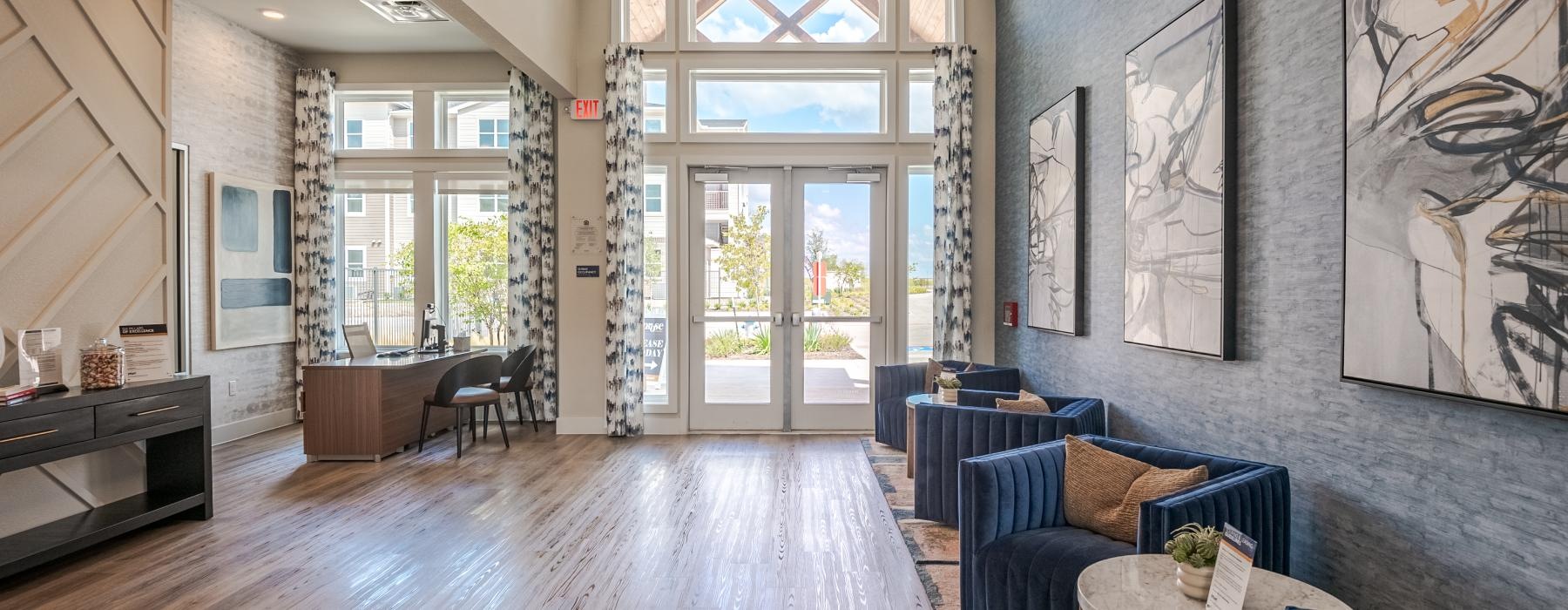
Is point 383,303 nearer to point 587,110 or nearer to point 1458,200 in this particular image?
point 587,110

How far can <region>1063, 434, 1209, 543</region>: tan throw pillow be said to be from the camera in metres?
2.44

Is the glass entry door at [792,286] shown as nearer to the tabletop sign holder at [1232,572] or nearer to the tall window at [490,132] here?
the tall window at [490,132]

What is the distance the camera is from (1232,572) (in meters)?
1.62

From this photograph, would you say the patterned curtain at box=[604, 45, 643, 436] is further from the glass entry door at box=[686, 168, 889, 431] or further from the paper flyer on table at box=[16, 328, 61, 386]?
the paper flyer on table at box=[16, 328, 61, 386]

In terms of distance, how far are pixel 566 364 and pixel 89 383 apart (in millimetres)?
3150

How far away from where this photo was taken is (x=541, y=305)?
6.46 meters

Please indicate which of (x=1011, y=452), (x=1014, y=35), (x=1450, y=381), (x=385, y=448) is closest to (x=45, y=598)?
(x=385, y=448)

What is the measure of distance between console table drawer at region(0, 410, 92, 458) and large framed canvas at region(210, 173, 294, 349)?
301 centimetres

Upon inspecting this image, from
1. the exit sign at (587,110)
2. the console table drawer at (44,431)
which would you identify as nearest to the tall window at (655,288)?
the exit sign at (587,110)

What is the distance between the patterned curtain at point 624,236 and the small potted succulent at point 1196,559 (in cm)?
486

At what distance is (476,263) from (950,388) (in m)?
4.86

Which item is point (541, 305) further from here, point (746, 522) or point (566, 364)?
point (746, 522)

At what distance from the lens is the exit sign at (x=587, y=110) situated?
19.8 feet

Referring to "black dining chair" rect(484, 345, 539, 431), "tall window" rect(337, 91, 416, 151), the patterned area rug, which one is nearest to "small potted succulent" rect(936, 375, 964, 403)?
the patterned area rug
